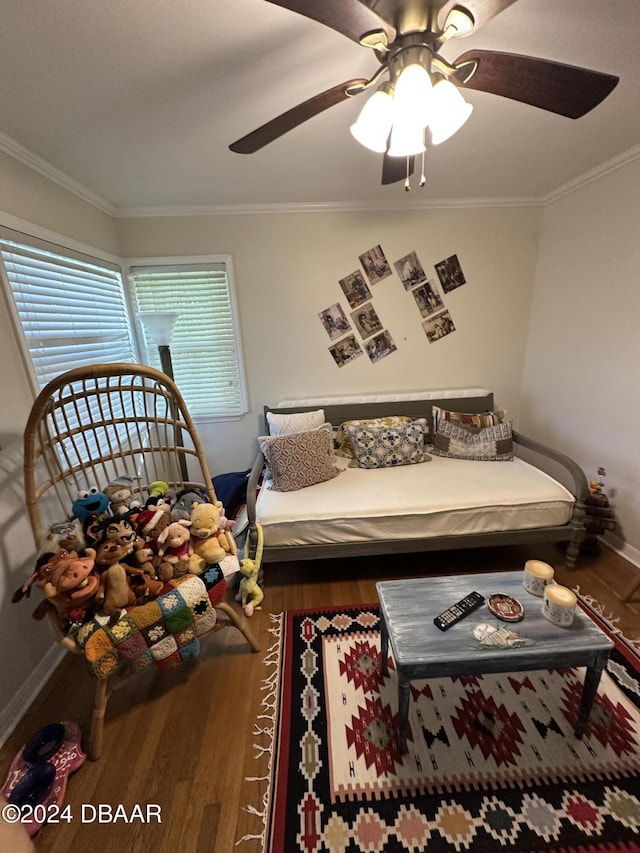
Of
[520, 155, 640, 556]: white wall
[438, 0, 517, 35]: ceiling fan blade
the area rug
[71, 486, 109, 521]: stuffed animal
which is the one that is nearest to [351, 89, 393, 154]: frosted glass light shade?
[438, 0, 517, 35]: ceiling fan blade

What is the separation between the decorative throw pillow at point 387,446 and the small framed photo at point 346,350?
656 millimetres

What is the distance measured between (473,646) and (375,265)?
254 centimetres

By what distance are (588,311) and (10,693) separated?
3.76 m

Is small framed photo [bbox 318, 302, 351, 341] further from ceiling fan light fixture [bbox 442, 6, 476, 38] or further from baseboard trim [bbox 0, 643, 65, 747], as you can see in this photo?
baseboard trim [bbox 0, 643, 65, 747]

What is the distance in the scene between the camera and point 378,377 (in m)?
2.88

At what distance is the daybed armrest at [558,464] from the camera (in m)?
1.99

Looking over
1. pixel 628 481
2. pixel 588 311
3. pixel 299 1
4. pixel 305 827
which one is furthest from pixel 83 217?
pixel 628 481

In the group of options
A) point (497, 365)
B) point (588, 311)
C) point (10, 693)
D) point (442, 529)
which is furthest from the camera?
point (497, 365)

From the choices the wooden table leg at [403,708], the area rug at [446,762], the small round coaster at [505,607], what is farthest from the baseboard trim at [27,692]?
the small round coaster at [505,607]

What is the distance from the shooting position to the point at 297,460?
2.19 metres

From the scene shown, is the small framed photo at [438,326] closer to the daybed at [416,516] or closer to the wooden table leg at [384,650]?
the daybed at [416,516]

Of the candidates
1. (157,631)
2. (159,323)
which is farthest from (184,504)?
(159,323)

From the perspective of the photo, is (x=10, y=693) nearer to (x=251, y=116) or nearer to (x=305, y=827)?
(x=305, y=827)

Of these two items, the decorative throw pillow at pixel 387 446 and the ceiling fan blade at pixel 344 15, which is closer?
the ceiling fan blade at pixel 344 15
